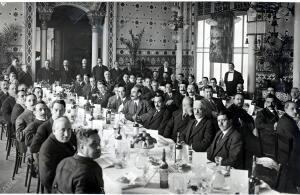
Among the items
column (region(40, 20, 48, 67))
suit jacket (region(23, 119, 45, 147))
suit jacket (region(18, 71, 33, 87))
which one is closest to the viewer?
suit jacket (region(23, 119, 45, 147))

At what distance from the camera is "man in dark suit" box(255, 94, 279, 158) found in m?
4.84

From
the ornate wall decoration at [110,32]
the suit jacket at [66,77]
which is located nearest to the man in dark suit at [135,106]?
the suit jacket at [66,77]

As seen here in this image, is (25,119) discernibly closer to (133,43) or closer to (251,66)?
(251,66)

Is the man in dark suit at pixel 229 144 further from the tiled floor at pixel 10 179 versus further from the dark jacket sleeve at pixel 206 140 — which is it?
the tiled floor at pixel 10 179

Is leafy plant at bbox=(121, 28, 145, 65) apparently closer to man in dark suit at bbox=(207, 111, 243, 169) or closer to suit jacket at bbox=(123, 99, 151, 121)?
suit jacket at bbox=(123, 99, 151, 121)

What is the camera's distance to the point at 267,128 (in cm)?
496

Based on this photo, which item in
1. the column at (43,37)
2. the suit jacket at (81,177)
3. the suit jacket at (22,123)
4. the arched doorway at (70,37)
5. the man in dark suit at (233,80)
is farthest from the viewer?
the arched doorway at (70,37)

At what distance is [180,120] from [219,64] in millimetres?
6657

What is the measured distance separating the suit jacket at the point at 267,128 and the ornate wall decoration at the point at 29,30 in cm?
771

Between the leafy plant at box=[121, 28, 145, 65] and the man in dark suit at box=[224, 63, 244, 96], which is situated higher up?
the leafy plant at box=[121, 28, 145, 65]

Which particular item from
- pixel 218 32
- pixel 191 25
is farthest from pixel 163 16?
pixel 218 32

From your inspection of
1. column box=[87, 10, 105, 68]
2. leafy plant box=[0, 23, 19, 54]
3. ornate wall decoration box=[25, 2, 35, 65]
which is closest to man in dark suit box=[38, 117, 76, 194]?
leafy plant box=[0, 23, 19, 54]

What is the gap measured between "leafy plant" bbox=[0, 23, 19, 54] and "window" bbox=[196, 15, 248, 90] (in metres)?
5.42

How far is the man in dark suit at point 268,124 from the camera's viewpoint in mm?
4836
